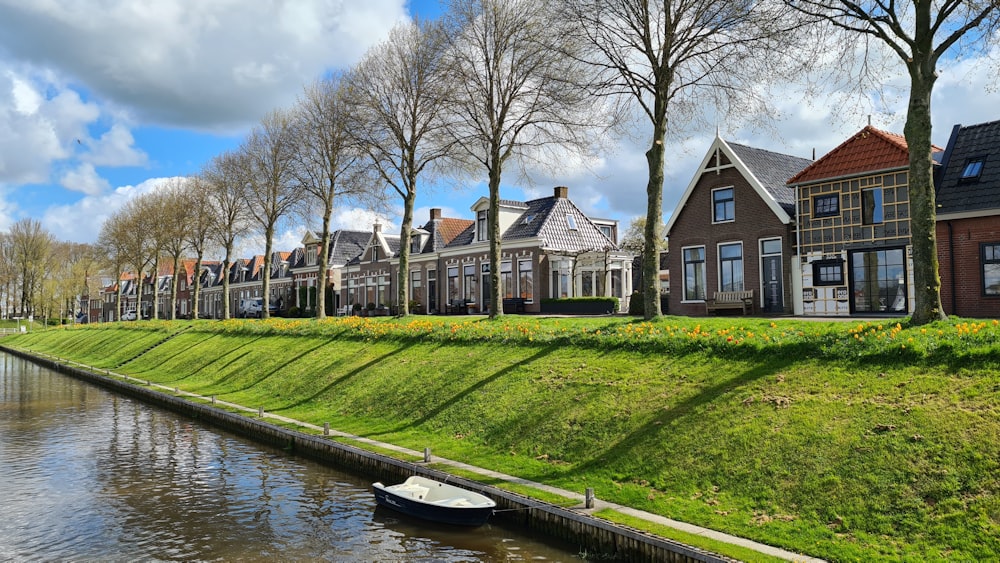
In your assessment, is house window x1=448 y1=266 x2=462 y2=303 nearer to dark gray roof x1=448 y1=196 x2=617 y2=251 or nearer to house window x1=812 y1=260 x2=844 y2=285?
dark gray roof x1=448 y1=196 x2=617 y2=251

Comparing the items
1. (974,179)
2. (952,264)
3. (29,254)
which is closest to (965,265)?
(952,264)

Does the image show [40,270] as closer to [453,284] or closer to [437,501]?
[453,284]

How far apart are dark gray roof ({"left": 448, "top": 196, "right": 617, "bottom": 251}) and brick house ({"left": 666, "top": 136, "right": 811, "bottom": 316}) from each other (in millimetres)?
10432

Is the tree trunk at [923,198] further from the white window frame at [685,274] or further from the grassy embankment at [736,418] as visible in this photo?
the white window frame at [685,274]

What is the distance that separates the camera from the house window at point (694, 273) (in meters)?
30.9

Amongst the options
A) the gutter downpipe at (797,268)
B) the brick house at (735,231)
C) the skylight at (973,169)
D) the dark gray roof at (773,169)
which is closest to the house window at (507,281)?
the brick house at (735,231)

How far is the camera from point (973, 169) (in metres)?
23.3

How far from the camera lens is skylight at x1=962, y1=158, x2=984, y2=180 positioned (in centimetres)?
2306

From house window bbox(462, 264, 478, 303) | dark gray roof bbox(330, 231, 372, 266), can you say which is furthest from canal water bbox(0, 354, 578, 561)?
dark gray roof bbox(330, 231, 372, 266)

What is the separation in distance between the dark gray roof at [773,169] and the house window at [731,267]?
2.57m

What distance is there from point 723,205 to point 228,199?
102 feet

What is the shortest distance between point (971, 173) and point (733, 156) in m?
8.60

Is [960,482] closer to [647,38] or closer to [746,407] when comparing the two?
[746,407]

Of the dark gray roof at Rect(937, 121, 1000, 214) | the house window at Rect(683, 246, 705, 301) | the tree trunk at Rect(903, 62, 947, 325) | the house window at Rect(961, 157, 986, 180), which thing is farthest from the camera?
the house window at Rect(683, 246, 705, 301)
